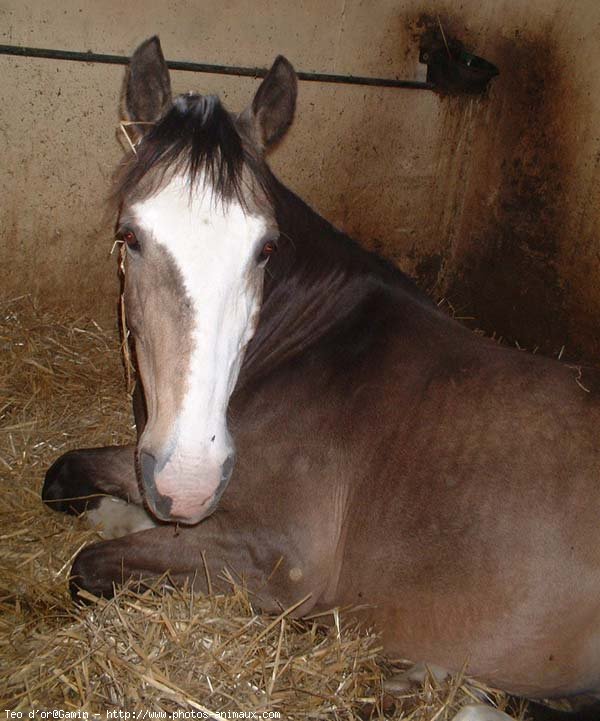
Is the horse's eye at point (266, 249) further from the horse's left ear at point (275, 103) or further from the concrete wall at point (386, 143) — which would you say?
the concrete wall at point (386, 143)

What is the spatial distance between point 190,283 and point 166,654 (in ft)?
3.76

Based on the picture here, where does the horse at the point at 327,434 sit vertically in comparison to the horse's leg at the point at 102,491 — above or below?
above

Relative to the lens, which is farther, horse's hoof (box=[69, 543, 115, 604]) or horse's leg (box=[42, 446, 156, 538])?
horse's leg (box=[42, 446, 156, 538])

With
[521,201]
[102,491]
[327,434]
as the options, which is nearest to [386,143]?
[521,201]

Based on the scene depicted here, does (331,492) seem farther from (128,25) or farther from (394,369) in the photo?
(128,25)

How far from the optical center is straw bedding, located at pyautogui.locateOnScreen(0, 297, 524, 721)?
196 cm

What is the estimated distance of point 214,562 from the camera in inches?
93.8

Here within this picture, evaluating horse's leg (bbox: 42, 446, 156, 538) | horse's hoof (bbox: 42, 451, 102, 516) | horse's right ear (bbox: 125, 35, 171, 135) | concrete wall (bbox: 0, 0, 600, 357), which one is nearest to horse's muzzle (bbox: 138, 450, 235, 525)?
horse's leg (bbox: 42, 446, 156, 538)

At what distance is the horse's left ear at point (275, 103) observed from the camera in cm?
243

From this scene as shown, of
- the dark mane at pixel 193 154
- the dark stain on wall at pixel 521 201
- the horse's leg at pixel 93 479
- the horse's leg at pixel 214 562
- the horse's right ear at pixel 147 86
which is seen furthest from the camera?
the dark stain on wall at pixel 521 201

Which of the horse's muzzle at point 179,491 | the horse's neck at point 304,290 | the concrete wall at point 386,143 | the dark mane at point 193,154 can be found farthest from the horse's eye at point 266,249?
the concrete wall at point 386,143

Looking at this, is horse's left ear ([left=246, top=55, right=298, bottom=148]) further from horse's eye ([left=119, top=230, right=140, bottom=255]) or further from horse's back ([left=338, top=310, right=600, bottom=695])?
horse's back ([left=338, top=310, right=600, bottom=695])

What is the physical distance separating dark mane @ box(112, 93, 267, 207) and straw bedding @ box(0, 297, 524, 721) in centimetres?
135

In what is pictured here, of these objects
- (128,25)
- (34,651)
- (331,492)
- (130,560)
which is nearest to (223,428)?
(331,492)
